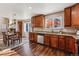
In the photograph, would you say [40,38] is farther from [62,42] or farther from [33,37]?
[62,42]

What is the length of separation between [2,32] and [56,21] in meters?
2.60

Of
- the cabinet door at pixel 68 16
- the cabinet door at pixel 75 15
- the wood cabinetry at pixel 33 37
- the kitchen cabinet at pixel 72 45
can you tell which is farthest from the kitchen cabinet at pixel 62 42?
the wood cabinetry at pixel 33 37

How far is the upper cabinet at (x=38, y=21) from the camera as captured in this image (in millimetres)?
6048

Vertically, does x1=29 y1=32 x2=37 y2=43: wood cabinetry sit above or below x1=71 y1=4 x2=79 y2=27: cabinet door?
below

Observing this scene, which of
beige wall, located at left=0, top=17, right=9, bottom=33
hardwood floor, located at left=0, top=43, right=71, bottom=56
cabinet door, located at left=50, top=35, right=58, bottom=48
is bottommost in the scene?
hardwood floor, located at left=0, top=43, right=71, bottom=56

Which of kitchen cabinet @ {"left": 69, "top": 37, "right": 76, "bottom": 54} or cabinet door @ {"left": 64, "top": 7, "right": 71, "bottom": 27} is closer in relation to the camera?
kitchen cabinet @ {"left": 69, "top": 37, "right": 76, "bottom": 54}

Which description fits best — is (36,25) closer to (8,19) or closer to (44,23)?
(44,23)

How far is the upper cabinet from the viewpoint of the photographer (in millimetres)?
6048

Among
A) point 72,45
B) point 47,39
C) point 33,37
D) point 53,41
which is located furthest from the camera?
point 33,37

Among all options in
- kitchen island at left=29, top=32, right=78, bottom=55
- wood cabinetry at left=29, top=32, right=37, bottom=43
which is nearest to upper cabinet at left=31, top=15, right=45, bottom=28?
wood cabinetry at left=29, top=32, right=37, bottom=43

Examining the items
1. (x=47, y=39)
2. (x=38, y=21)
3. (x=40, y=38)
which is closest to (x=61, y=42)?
(x=47, y=39)

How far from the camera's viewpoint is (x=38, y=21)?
6312mm

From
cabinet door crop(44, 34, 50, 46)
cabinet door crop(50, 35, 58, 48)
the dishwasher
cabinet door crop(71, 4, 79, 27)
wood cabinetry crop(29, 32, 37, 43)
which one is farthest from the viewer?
wood cabinetry crop(29, 32, 37, 43)

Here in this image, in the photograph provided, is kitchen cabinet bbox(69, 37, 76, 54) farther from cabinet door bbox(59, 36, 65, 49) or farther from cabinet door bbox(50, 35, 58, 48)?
cabinet door bbox(50, 35, 58, 48)
